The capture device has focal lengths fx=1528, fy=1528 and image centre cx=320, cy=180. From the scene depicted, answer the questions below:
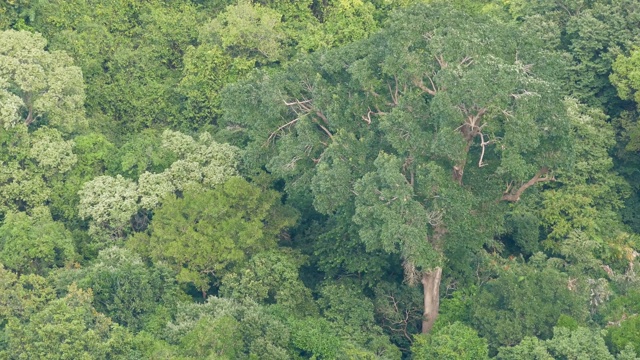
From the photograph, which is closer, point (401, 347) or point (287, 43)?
point (401, 347)

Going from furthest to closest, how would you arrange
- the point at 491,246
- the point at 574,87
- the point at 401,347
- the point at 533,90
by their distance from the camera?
the point at 574,87, the point at 491,246, the point at 401,347, the point at 533,90

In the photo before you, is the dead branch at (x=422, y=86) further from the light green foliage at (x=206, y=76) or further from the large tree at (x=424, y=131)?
the light green foliage at (x=206, y=76)

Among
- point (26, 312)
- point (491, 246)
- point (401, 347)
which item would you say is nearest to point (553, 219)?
point (491, 246)

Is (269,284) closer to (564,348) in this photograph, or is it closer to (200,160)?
(200,160)

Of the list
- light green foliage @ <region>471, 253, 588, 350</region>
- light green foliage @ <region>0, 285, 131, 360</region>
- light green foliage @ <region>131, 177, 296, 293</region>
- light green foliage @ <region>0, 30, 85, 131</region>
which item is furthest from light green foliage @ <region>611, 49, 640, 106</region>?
light green foliage @ <region>0, 285, 131, 360</region>

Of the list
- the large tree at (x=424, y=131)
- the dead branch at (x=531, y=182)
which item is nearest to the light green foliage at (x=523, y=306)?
the large tree at (x=424, y=131)

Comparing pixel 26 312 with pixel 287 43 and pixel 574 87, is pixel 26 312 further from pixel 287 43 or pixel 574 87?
pixel 574 87

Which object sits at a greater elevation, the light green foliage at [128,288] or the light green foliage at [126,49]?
the light green foliage at [126,49]
